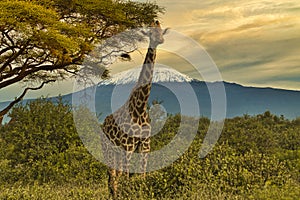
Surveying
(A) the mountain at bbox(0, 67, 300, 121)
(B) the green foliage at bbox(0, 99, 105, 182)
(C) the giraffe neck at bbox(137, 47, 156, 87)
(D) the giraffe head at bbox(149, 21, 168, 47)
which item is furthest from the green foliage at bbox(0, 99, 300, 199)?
(D) the giraffe head at bbox(149, 21, 168, 47)

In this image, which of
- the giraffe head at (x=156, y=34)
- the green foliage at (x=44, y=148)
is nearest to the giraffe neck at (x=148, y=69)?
the giraffe head at (x=156, y=34)

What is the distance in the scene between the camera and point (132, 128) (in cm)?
1112

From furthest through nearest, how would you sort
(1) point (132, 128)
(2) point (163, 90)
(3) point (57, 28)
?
(2) point (163, 90) → (3) point (57, 28) → (1) point (132, 128)

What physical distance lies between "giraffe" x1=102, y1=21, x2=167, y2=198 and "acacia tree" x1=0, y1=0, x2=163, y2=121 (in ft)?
19.0

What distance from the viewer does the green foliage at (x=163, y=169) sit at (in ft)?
34.6

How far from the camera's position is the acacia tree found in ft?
53.9

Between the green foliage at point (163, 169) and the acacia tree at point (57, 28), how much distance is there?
1.89 metres

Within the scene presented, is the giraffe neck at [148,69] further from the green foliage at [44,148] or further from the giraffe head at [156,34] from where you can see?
the green foliage at [44,148]

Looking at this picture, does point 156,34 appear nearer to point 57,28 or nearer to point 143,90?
point 143,90

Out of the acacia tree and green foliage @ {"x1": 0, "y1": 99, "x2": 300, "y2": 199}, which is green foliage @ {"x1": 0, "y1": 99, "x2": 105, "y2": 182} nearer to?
green foliage @ {"x1": 0, "y1": 99, "x2": 300, "y2": 199}

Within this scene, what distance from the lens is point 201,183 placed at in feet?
34.9

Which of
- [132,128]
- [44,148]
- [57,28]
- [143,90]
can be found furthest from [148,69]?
[44,148]

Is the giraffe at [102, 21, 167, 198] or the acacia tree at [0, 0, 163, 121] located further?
the acacia tree at [0, 0, 163, 121]

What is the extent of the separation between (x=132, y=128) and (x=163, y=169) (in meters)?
1.31
